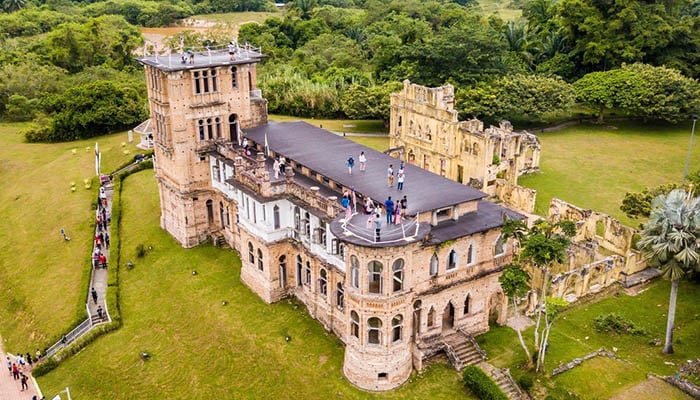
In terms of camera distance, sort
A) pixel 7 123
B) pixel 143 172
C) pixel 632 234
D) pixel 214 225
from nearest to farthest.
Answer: pixel 632 234, pixel 214 225, pixel 143 172, pixel 7 123

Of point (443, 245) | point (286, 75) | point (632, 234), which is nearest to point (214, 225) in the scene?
point (443, 245)

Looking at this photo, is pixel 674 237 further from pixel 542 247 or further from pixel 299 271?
pixel 299 271

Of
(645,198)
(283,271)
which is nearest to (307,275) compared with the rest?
(283,271)

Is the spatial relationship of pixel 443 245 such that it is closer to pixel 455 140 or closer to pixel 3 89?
pixel 455 140

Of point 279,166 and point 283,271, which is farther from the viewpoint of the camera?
point 283,271

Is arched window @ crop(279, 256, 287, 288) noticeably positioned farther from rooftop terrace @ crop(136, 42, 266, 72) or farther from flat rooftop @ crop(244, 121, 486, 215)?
rooftop terrace @ crop(136, 42, 266, 72)

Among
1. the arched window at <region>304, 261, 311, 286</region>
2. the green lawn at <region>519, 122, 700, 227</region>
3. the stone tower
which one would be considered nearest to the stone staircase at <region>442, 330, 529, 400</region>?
the arched window at <region>304, 261, 311, 286</region>
